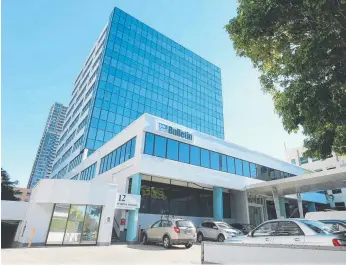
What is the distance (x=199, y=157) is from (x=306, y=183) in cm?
1016

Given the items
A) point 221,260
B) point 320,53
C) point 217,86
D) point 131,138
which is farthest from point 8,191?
point 217,86

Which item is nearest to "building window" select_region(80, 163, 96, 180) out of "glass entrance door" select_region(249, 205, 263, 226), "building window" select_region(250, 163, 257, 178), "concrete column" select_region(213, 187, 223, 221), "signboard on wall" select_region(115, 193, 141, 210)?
"signboard on wall" select_region(115, 193, 141, 210)

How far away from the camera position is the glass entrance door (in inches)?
1088

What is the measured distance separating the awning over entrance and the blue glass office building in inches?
999

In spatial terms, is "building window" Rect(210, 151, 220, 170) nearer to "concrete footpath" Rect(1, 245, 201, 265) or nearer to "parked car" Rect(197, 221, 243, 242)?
"parked car" Rect(197, 221, 243, 242)

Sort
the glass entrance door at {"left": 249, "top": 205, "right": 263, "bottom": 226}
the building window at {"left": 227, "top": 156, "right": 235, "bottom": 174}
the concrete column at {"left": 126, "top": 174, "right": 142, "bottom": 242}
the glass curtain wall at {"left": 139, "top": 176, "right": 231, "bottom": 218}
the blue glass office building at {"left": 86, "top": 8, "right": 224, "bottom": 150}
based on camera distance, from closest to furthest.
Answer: the concrete column at {"left": 126, "top": 174, "right": 142, "bottom": 242}, the glass curtain wall at {"left": 139, "top": 176, "right": 231, "bottom": 218}, the building window at {"left": 227, "top": 156, "right": 235, "bottom": 174}, the glass entrance door at {"left": 249, "top": 205, "right": 263, "bottom": 226}, the blue glass office building at {"left": 86, "top": 8, "right": 224, "bottom": 150}

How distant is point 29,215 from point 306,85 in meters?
15.0

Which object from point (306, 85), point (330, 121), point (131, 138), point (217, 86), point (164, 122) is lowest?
point (330, 121)

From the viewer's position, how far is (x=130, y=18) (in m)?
51.3

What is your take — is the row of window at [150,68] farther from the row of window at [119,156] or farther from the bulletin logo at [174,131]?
the bulletin logo at [174,131]

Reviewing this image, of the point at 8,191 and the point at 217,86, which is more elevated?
the point at 217,86

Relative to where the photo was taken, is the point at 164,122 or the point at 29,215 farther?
the point at 164,122

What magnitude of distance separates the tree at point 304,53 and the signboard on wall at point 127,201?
1170cm

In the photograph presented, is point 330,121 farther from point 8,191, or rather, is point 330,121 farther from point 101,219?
point 8,191
